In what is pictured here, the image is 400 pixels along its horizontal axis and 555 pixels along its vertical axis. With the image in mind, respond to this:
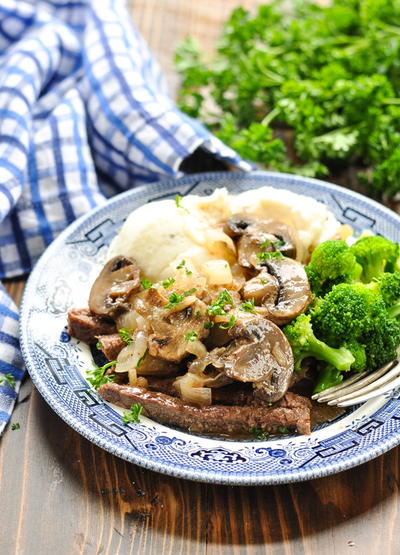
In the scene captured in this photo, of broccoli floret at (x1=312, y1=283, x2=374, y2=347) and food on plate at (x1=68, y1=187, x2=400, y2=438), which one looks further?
broccoli floret at (x1=312, y1=283, x2=374, y2=347)

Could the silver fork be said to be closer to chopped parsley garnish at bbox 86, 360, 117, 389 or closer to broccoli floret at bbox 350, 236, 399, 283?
broccoli floret at bbox 350, 236, 399, 283

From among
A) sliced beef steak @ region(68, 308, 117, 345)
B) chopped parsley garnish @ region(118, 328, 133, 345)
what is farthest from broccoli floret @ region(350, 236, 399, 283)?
sliced beef steak @ region(68, 308, 117, 345)

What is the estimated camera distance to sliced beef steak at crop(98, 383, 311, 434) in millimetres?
3879

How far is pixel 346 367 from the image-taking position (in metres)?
4.00

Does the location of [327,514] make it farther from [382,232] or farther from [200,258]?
[382,232]

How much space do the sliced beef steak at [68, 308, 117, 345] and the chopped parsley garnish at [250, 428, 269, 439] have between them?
1.20 metres

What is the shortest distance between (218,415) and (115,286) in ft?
3.91

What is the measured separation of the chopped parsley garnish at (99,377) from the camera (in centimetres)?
412

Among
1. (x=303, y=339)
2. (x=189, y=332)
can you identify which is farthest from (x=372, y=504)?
(x=189, y=332)

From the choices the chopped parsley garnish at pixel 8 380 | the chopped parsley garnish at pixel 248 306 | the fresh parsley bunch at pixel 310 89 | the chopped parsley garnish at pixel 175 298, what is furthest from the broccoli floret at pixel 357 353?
the fresh parsley bunch at pixel 310 89

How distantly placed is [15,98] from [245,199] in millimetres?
2318

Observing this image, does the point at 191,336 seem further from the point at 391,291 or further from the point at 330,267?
the point at 391,291

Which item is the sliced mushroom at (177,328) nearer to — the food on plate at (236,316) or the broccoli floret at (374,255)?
the food on plate at (236,316)

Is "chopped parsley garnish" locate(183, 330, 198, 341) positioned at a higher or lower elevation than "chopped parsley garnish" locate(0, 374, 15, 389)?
higher
